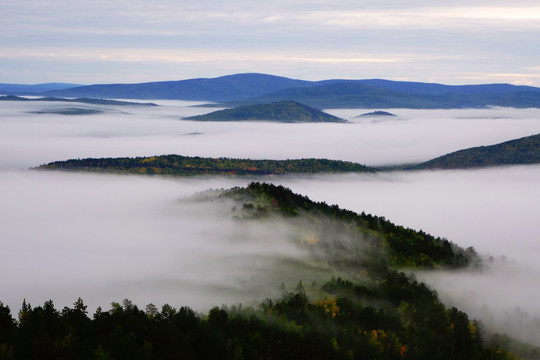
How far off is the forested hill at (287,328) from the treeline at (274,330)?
182mm

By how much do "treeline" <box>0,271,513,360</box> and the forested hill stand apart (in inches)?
7.1

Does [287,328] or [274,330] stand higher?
[287,328]

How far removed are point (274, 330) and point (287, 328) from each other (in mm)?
2704

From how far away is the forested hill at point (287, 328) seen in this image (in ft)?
332

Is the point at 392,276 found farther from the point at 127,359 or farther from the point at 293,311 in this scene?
the point at 127,359

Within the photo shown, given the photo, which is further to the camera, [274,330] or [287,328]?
[287,328]

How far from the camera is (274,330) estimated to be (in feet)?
397

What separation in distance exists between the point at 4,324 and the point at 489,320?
114201 mm

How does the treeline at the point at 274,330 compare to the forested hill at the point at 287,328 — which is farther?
the forested hill at the point at 287,328

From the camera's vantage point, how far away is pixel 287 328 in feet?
402

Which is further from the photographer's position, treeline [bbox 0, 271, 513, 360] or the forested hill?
the forested hill

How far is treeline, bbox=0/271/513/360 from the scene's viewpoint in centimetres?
10056

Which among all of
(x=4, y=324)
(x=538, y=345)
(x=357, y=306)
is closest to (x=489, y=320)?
(x=538, y=345)

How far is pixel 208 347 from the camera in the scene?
353 feet
